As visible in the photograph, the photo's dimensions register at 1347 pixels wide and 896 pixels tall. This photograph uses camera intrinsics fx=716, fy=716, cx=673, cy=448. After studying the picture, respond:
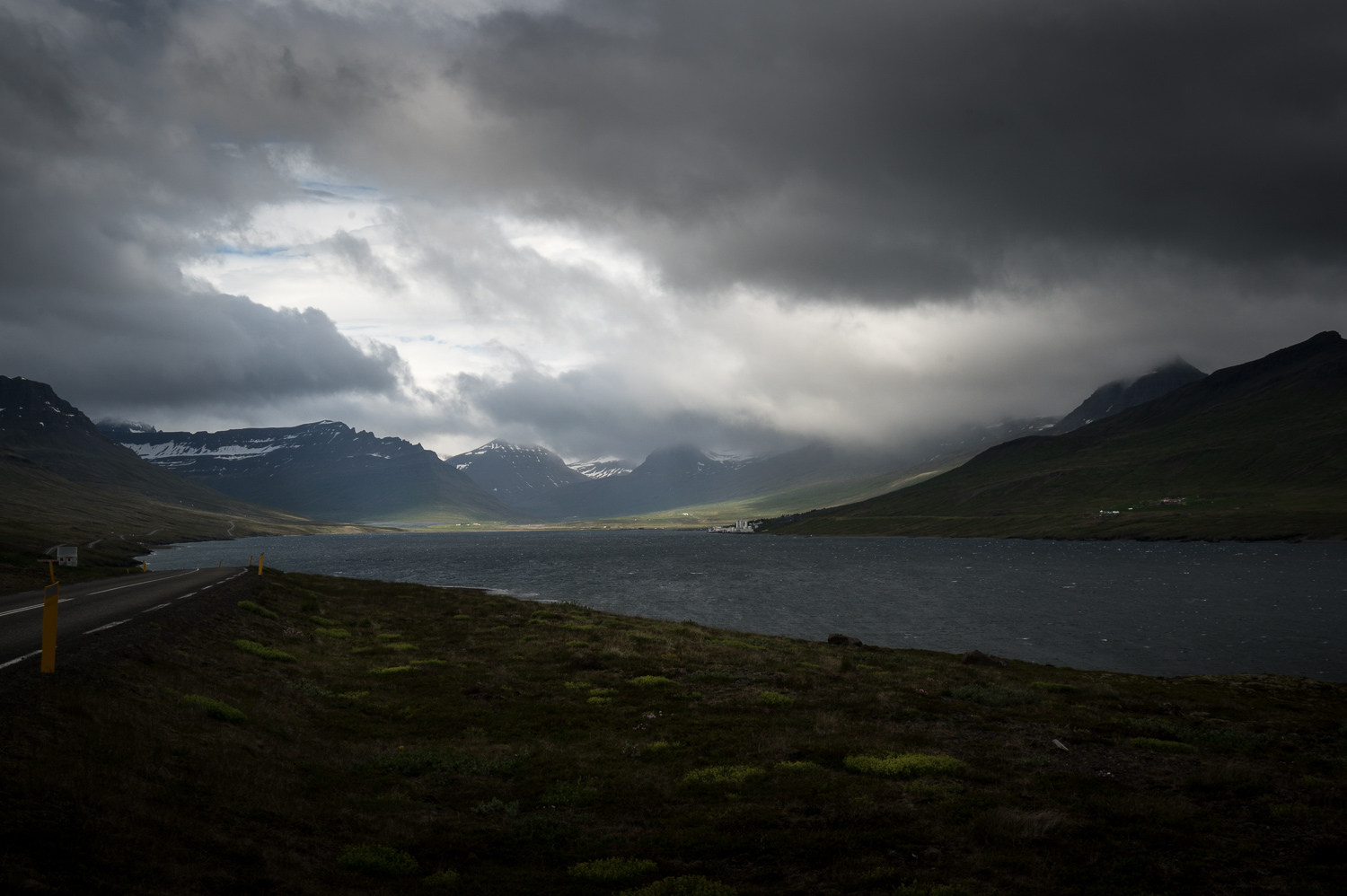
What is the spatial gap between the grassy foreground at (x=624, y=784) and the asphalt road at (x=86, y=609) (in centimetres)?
274

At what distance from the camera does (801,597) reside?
112 meters

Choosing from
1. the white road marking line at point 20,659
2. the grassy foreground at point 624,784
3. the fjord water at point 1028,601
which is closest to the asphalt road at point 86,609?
the white road marking line at point 20,659

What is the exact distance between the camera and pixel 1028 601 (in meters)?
107

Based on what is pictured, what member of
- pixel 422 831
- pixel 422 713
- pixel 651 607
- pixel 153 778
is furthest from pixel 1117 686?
pixel 651 607

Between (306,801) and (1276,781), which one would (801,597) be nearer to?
(1276,781)

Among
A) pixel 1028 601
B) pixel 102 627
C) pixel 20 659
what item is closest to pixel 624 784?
pixel 20 659

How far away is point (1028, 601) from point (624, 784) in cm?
10483

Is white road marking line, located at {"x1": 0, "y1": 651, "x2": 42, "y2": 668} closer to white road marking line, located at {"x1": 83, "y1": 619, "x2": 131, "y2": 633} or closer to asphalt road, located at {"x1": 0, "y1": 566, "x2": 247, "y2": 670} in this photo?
asphalt road, located at {"x1": 0, "y1": 566, "x2": 247, "y2": 670}

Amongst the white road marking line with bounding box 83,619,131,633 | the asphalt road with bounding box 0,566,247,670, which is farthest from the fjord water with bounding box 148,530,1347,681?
the white road marking line with bounding box 83,619,131,633

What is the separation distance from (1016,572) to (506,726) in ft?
489

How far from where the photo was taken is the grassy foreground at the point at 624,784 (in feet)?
41.0

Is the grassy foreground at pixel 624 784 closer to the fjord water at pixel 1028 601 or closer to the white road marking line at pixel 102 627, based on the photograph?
the white road marking line at pixel 102 627

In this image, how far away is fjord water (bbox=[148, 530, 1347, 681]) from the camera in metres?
70.8

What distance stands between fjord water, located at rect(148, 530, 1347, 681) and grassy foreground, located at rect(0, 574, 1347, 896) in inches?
1637
